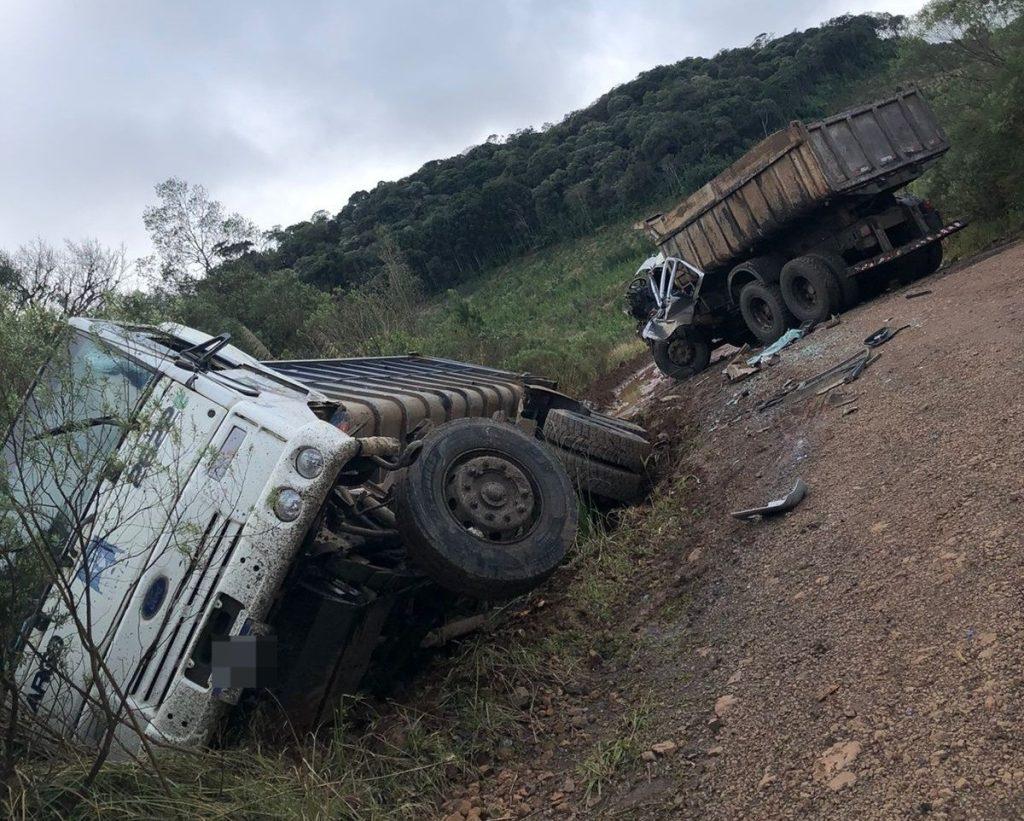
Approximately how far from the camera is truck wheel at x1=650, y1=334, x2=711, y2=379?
40.5 ft

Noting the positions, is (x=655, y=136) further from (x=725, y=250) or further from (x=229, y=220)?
(x=725, y=250)

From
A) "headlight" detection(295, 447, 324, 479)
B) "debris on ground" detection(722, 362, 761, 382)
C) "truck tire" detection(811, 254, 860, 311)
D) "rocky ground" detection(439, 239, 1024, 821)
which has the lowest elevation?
"rocky ground" detection(439, 239, 1024, 821)

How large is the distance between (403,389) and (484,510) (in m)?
2.23

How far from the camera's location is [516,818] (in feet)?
11.0

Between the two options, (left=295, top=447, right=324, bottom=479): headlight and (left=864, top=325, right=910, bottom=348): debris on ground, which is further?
(left=864, top=325, right=910, bottom=348): debris on ground

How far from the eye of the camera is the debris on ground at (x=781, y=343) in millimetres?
9725

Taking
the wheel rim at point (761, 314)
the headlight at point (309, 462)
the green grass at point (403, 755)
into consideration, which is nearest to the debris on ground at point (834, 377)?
the green grass at point (403, 755)

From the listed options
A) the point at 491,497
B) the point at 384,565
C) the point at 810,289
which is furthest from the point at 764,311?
the point at 384,565

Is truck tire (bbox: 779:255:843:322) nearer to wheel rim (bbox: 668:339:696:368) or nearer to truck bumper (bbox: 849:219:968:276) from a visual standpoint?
truck bumper (bbox: 849:219:968:276)

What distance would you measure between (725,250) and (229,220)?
24.1m

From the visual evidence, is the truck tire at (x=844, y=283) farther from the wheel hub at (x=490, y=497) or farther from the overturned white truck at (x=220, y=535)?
the wheel hub at (x=490, y=497)

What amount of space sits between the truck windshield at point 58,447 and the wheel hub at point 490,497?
1.45m

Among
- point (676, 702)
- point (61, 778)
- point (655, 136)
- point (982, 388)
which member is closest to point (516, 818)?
point (676, 702)

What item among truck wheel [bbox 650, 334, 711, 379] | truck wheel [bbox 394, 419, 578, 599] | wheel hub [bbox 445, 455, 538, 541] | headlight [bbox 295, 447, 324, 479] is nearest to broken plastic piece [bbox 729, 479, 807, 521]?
truck wheel [bbox 394, 419, 578, 599]
